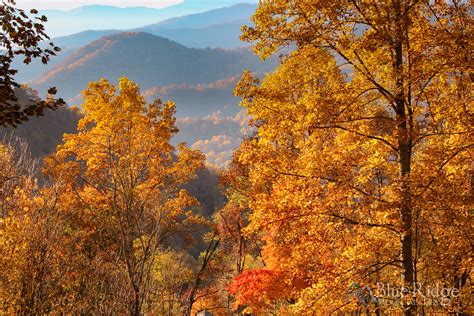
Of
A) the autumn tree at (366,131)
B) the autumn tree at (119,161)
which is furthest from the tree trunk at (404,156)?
the autumn tree at (119,161)

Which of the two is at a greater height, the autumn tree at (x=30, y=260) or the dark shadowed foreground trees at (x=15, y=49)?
the dark shadowed foreground trees at (x=15, y=49)

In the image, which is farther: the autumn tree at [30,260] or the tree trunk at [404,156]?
the autumn tree at [30,260]

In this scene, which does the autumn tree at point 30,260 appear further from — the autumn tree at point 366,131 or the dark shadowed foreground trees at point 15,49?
the autumn tree at point 366,131

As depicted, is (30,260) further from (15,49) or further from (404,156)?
(404,156)

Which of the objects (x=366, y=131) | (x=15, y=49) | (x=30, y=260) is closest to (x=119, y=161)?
(x=30, y=260)

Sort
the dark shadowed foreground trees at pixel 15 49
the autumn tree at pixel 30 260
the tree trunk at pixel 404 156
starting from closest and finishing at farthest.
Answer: the dark shadowed foreground trees at pixel 15 49 < the tree trunk at pixel 404 156 < the autumn tree at pixel 30 260

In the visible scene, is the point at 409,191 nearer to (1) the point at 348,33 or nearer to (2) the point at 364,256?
(2) the point at 364,256

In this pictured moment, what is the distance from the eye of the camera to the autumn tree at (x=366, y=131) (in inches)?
255

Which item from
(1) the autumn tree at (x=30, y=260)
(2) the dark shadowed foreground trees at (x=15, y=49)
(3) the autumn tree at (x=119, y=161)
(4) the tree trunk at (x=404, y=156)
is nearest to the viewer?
(2) the dark shadowed foreground trees at (x=15, y=49)

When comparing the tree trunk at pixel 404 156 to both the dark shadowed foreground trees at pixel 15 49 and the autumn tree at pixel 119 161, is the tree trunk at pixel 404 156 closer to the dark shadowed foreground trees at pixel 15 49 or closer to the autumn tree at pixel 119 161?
the dark shadowed foreground trees at pixel 15 49

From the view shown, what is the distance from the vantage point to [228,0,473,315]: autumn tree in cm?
649

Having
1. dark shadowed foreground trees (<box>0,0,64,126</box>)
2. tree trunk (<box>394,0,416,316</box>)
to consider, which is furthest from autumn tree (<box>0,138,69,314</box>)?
tree trunk (<box>394,0,416,316</box>)

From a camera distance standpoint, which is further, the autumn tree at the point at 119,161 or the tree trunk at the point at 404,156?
the autumn tree at the point at 119,161

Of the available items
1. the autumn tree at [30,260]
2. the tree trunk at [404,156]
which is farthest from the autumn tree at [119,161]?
the tree trunk at [404,156]
